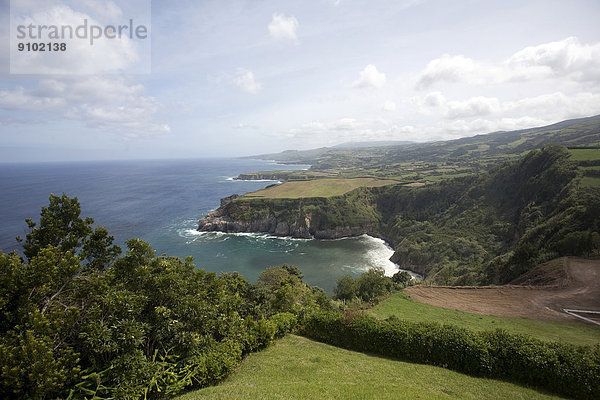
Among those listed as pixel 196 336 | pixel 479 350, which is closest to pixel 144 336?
pixel 196 336

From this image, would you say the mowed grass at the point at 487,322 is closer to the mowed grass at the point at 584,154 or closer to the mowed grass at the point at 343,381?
the mowed grass at the point at 343,381

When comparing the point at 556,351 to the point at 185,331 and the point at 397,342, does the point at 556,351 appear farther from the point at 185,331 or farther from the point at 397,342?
the point at 185,331

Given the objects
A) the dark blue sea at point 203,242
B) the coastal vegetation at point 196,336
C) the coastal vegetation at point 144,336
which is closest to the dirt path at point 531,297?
the coastal vegetation at point 196,336

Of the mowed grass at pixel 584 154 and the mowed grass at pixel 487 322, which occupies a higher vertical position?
the mowed grass at pixel 584 154

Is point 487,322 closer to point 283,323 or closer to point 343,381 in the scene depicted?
point 343,381

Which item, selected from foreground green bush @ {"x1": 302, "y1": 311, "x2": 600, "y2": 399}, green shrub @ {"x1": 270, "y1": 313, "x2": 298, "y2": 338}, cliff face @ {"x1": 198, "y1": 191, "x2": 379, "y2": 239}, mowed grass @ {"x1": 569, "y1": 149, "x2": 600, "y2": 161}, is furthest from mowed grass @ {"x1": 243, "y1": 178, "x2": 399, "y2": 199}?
foreground green bush @ {"x1": 302, "y1": 311, "x2": 600, "y2": 399}

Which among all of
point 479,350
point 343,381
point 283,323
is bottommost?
point 283,323

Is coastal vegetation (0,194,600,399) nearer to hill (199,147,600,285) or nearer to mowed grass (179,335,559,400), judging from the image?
mowed grass (179,335,559,400)
